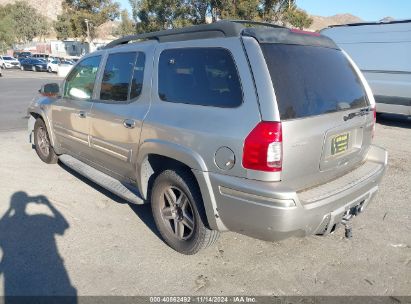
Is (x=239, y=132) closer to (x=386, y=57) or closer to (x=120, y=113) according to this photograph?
(x=120, y=113)

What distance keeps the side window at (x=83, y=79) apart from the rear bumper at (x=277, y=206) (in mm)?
2384

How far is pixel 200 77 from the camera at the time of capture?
116 inches

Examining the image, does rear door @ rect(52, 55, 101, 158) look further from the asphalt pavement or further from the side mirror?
the asphalt pavement

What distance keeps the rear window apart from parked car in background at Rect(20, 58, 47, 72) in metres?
39.9

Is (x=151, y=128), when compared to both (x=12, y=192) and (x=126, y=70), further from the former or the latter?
(x=12, y=192)

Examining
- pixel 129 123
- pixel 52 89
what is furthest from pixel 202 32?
pixel 52 89

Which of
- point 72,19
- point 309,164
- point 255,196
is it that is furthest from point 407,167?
point 72,19

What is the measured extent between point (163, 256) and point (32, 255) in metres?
1.16

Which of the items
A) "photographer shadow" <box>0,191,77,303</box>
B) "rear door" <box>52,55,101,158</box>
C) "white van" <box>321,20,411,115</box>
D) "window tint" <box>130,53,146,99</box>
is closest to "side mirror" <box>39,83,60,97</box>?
"rear door" <box>52,55,101,158</box>

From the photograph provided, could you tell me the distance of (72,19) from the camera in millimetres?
43375

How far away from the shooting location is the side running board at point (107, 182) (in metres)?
3.67

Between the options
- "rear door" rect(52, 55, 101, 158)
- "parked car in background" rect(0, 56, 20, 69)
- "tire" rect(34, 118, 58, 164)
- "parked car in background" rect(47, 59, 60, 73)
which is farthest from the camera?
"parked car in background" rect(0, 56, 20, 69)

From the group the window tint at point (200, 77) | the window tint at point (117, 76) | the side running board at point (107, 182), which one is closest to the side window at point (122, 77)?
the window tint at point (117, 76)

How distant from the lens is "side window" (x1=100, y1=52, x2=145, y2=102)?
3547 millimetres
